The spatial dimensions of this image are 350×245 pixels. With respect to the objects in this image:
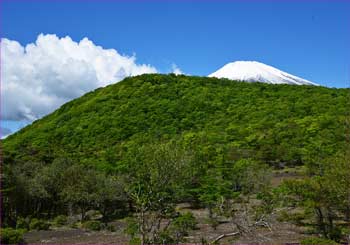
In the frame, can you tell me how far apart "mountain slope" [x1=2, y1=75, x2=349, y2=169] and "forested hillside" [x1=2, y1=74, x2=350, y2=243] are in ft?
0.76

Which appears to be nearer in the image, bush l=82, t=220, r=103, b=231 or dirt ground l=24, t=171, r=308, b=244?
dirt ground l=24, t=171, r=308, b=244

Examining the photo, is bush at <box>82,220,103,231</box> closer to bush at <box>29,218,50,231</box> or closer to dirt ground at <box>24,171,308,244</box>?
dirt ground at <box>24,171,308,244</box>

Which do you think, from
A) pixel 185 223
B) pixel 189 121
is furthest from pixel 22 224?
pixel 189 121

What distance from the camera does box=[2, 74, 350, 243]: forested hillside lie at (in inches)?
740

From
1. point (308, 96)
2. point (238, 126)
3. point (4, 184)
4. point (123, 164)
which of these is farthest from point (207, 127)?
point (4, 184)

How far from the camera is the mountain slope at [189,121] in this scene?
61.6m

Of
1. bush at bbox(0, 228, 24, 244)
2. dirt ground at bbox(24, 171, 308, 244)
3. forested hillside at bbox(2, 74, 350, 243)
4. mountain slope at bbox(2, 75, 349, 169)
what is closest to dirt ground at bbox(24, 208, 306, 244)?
dirt ground at bbox(24, 171, 308, 244)

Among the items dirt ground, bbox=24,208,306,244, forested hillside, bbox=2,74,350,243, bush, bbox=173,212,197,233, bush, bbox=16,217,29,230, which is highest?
forested hillside, bbox=2,74,350,243

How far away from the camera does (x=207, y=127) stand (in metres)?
81.9

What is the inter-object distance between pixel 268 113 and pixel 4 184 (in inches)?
2348

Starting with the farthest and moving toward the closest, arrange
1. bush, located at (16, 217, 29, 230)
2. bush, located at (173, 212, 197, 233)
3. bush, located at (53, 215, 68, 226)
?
bush, located at (53, 215, 68, 226)
bush, located at (16, 217, 29, 230)
bush, located at (173, 212, 197, 233)

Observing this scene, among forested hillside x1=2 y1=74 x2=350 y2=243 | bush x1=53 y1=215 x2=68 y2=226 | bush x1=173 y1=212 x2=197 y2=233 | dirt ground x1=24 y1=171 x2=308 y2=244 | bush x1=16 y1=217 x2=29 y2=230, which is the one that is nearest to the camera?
forested hillside x1=2 y1=74 x2=350 y2=243

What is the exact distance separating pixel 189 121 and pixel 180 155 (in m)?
73.2

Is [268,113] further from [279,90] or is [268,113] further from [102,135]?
[102,135]
